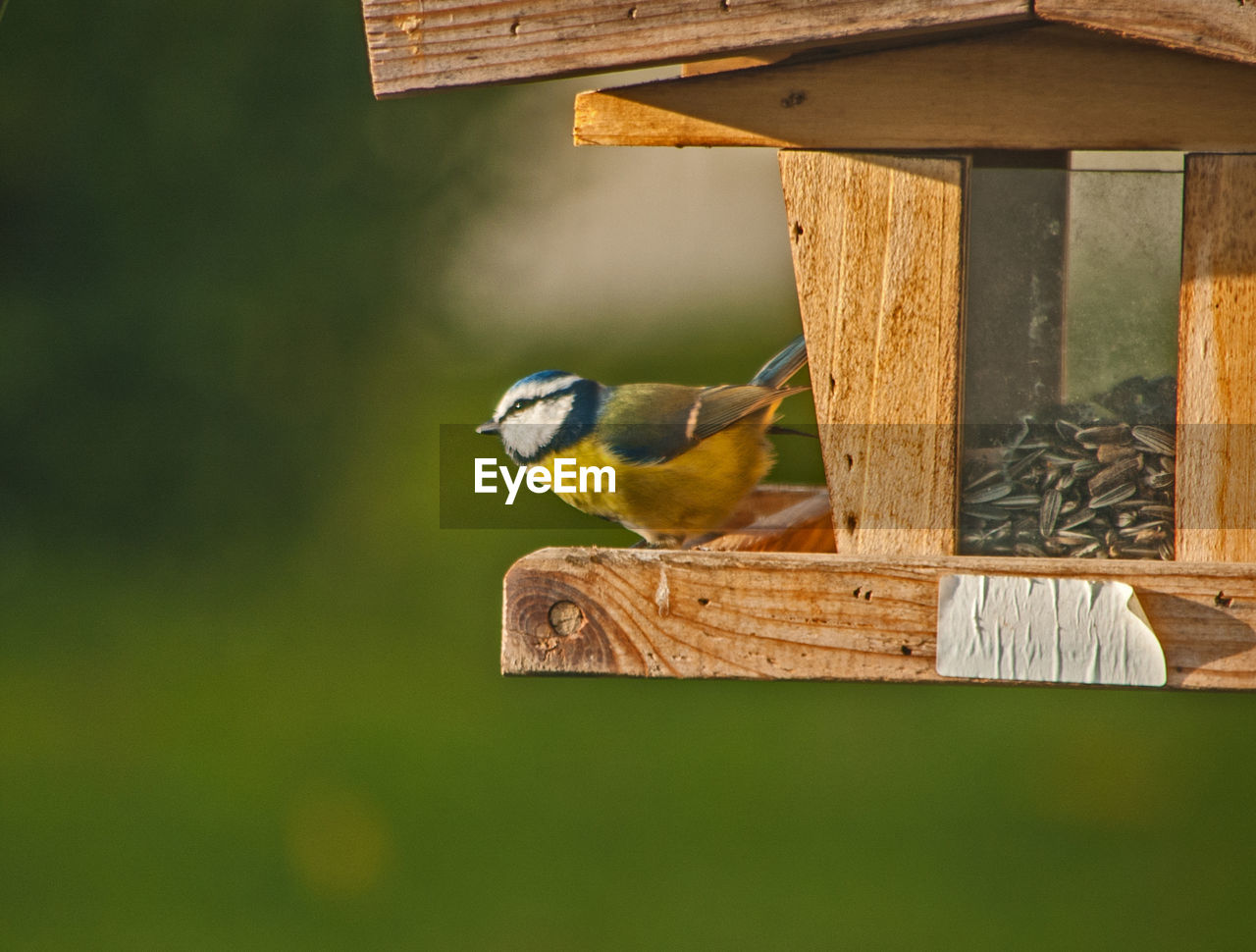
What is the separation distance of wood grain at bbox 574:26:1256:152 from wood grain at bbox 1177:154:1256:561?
48 mm

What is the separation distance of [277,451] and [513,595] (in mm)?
3178

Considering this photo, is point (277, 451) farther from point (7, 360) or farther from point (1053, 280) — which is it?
point (1053, 280)

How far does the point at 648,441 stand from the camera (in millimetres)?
1513

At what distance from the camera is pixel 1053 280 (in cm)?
133

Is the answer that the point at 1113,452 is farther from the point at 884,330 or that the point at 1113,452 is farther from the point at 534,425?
the point at 534,425

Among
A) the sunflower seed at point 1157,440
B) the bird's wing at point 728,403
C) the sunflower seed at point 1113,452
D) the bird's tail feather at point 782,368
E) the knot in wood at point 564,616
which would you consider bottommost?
the knot in wood at point 564,616

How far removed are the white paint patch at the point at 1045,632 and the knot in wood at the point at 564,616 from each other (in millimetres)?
367

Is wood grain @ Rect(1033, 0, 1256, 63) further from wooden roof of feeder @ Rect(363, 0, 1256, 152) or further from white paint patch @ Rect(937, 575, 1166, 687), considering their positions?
white paint patch @ Rect(937, 575, 1166, 687)

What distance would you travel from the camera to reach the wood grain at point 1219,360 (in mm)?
1234

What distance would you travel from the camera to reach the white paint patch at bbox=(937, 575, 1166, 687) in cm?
115

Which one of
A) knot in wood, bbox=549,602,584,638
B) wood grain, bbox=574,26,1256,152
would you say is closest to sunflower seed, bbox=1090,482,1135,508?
wood grain, bbox=574,26,1256,152

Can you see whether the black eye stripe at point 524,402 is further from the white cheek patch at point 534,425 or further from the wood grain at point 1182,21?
the wood grain at point 1182,21

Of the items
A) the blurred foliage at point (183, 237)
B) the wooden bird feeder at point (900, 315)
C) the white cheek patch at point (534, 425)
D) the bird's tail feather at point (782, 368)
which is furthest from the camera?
the blurred foliage at point (183, 237)

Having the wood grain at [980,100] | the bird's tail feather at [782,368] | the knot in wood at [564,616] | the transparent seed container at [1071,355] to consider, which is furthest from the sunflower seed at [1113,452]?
the knot in wood at [564,616]
